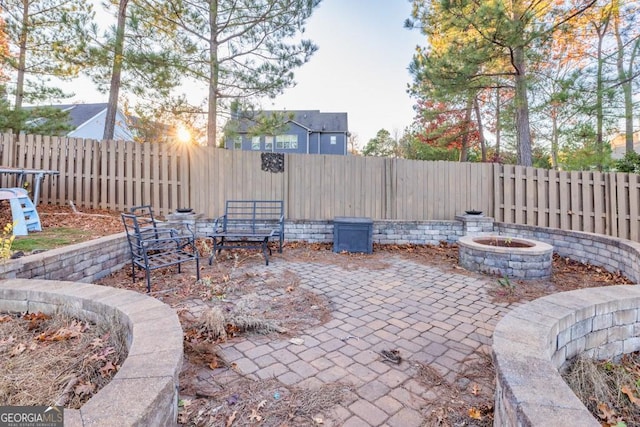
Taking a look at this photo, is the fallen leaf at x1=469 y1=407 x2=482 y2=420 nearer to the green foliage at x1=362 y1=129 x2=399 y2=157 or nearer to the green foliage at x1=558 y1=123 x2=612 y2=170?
the green foliage at x1=558 y1=123 x2=612 y2=170

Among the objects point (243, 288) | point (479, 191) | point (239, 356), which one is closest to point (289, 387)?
point (239, 356)

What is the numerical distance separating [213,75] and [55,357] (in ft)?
23.5

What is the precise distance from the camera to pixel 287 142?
2533cm

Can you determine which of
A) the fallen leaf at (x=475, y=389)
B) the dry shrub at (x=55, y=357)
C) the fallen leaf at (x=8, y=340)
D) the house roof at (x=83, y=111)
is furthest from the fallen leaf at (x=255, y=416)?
the house roof at (x=83, y=111)

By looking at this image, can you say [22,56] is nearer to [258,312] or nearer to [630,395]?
[258,312]

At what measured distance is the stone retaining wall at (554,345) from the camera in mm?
1271

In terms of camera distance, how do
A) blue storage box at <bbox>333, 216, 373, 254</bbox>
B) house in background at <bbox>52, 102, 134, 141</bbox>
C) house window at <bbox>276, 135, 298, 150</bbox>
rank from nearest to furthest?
blue storage box at <bbox>333, 216, 373, 254</bbox>, house in background at <bbox>52, 102, 134, 141</bbox>, house window at <bbox>276, 135, 298, 150</bbox>

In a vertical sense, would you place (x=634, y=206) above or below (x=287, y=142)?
below

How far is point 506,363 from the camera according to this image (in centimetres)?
158

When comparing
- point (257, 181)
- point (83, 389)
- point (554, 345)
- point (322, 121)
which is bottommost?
point (83, 389)

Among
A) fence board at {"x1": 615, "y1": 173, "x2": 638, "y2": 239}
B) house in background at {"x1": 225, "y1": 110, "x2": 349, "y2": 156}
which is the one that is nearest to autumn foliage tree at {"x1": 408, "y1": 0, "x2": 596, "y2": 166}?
fence board at {"x1": 615, "y1": 173, "x2": 638, "y2": 239}

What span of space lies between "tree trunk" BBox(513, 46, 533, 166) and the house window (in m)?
18.6

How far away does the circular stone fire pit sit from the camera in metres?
4.53

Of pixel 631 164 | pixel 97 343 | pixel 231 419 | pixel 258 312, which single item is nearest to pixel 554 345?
pixel 231 419
